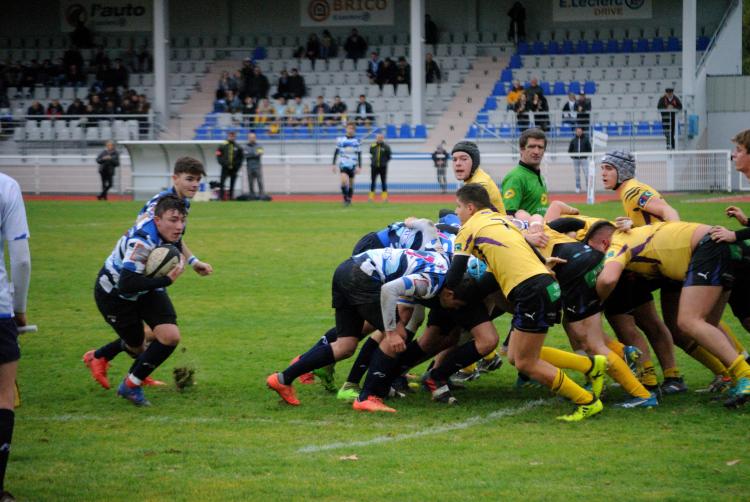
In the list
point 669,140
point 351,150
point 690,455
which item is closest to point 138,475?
point 690,455

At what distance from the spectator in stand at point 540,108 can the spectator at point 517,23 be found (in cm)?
605

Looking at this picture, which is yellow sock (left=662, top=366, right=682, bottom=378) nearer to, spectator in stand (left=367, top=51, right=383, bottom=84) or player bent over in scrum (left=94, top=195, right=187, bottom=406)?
player bent over in scrum (left=94, top=195, right=187, bottom=406)

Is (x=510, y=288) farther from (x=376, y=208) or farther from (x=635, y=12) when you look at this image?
(x=635, y=12)

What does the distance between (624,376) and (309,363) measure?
2.26 meters

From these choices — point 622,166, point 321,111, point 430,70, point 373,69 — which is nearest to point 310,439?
point 622,166

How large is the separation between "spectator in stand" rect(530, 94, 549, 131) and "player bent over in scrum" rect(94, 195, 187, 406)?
2680 cm

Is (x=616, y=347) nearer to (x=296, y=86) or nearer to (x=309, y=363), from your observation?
(x=309, y=363)

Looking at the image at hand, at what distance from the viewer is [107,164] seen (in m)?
31.5

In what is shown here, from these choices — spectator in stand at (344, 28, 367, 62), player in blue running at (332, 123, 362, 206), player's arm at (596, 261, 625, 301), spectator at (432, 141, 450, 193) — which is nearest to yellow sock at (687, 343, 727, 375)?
player's arm at (596, 261, 625, 301)

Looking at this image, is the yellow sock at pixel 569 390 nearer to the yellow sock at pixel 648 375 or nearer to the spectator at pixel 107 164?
the yellow sock at pixel 648 375

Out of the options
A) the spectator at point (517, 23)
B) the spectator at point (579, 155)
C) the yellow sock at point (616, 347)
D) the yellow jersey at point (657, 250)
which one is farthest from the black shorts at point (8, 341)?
the spectator at point (517, 23)

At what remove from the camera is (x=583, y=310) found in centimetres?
738

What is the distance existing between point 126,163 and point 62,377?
2661cm

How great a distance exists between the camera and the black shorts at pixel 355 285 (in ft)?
24.0
